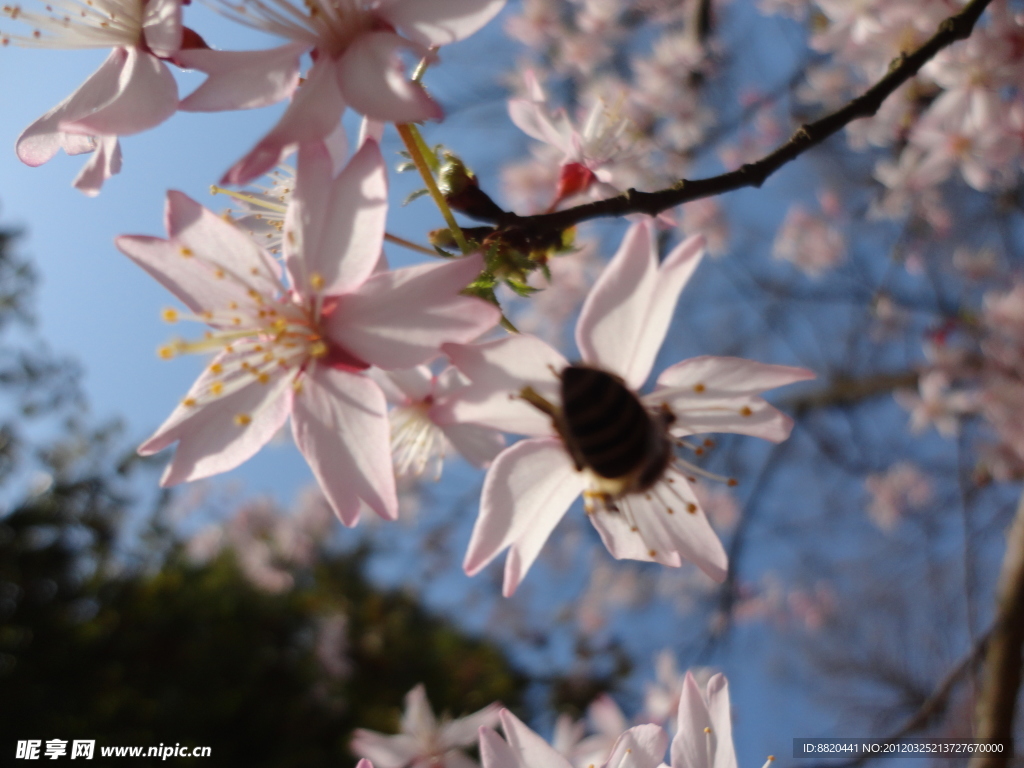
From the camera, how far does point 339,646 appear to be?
494 cm

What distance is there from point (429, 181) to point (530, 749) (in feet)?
2.38

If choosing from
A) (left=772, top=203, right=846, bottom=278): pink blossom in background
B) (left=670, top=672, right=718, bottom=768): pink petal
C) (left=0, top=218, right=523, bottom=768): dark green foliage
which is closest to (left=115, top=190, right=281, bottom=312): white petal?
(left=670, top=672, right=718, bottom=768): pink petal

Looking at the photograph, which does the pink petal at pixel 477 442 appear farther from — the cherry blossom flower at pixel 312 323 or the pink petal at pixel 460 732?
the pink petal at pixel 460 732

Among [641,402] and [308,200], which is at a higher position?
[308,200]

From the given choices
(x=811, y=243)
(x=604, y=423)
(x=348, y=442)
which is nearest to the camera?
(x=604, y=423)

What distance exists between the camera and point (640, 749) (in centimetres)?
82

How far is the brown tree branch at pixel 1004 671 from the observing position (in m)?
1.65

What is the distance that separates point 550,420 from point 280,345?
1.11 feet

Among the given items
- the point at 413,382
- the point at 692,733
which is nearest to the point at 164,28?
the point at 413,382

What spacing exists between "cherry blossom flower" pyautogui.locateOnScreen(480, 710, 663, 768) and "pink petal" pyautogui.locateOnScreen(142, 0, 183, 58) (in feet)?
2.90

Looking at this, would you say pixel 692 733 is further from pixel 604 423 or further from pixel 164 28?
pixel 164 28

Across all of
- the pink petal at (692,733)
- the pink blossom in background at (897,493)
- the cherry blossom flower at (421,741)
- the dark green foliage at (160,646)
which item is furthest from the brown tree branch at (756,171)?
the pink blossom in background at (897,493)

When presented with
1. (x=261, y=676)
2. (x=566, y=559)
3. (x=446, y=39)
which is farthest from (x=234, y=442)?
(x=566, y=559)

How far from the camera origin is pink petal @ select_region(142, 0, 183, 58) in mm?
698
